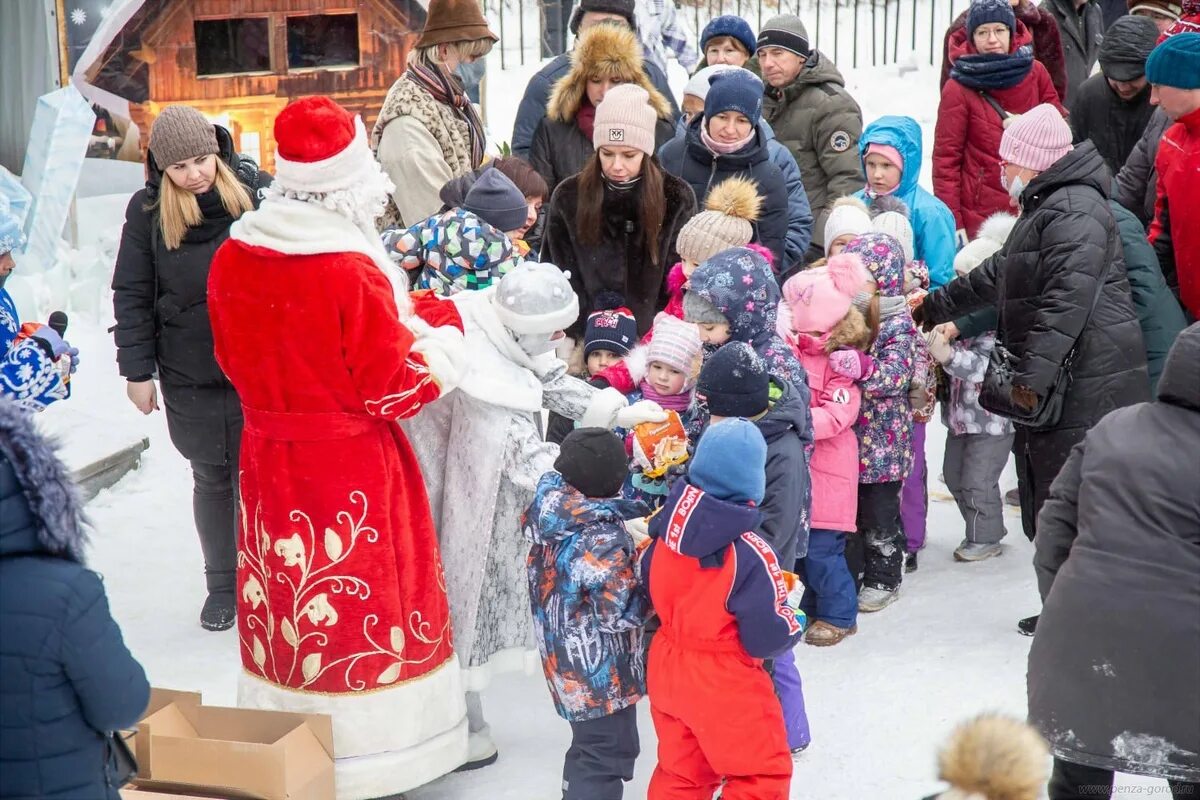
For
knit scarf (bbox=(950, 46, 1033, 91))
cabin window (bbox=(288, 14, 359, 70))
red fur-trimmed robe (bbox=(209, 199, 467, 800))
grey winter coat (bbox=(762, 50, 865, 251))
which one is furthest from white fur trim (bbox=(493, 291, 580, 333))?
cabin window (bbox=(288, 14, 359, 70))

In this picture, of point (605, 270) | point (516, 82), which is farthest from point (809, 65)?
point (516, 82)

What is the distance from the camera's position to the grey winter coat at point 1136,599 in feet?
10.3

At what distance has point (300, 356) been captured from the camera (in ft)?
12.1

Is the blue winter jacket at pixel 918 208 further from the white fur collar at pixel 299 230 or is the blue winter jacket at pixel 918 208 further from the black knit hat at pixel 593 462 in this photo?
the white fur collar at pixel 299 230

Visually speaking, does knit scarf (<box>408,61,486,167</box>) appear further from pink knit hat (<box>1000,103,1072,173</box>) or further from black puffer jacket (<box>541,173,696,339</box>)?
pink knit hat (<box>1000,103,1072,173</box>)

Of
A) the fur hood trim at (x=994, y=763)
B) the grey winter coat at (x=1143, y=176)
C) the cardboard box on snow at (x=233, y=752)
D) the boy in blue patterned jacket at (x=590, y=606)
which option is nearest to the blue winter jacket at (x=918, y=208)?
the grey winter coat at (x=1143, y=176)

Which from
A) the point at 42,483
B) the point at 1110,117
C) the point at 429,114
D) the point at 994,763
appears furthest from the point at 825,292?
the point at 42,483

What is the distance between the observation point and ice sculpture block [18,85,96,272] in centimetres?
763

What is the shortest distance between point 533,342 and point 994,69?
4131 millimetres

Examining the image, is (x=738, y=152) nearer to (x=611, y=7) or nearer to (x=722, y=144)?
(x=722, y=144)

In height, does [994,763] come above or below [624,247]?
below

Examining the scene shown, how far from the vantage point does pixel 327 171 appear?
12.2ft

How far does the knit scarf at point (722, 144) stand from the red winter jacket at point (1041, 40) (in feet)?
10.0

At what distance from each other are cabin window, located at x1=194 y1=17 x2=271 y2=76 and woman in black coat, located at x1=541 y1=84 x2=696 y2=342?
326 cm
